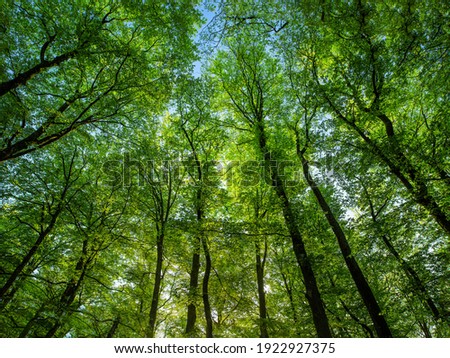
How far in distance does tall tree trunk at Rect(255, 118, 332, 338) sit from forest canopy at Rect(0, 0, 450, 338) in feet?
0.21

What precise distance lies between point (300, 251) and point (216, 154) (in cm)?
670

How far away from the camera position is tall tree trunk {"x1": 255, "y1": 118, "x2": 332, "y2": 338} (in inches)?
294

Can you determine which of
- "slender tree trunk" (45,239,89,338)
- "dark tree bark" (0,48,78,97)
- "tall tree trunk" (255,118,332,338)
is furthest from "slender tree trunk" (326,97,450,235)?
"slender tree trunk" (45,239,89,338)

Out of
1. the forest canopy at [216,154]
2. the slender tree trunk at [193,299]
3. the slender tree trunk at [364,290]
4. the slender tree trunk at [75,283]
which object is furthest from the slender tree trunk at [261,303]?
the slender tree trunk at [75,283]

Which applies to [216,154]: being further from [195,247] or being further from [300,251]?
[300,251]

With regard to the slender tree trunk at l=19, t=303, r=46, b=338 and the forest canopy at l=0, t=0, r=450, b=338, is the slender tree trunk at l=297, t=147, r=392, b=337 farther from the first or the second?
the slender tree trunk at l=19, t=303, r=46, b=338

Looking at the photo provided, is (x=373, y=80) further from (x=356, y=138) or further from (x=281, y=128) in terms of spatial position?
(x=281, y=128)

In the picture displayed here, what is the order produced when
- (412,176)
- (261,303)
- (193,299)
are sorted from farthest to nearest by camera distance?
(261,303) < (193,299) < (412,176)

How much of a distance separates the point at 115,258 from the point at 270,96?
11486mm

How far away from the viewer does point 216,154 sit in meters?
13.0

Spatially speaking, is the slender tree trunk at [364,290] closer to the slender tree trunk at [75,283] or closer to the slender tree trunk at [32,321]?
the slender tree trunk at [75,283]

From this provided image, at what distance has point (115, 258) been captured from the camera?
11.4 meters

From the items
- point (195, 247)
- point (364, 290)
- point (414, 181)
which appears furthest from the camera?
point (195, 247)

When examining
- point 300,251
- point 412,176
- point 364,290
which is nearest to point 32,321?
point 300,251
